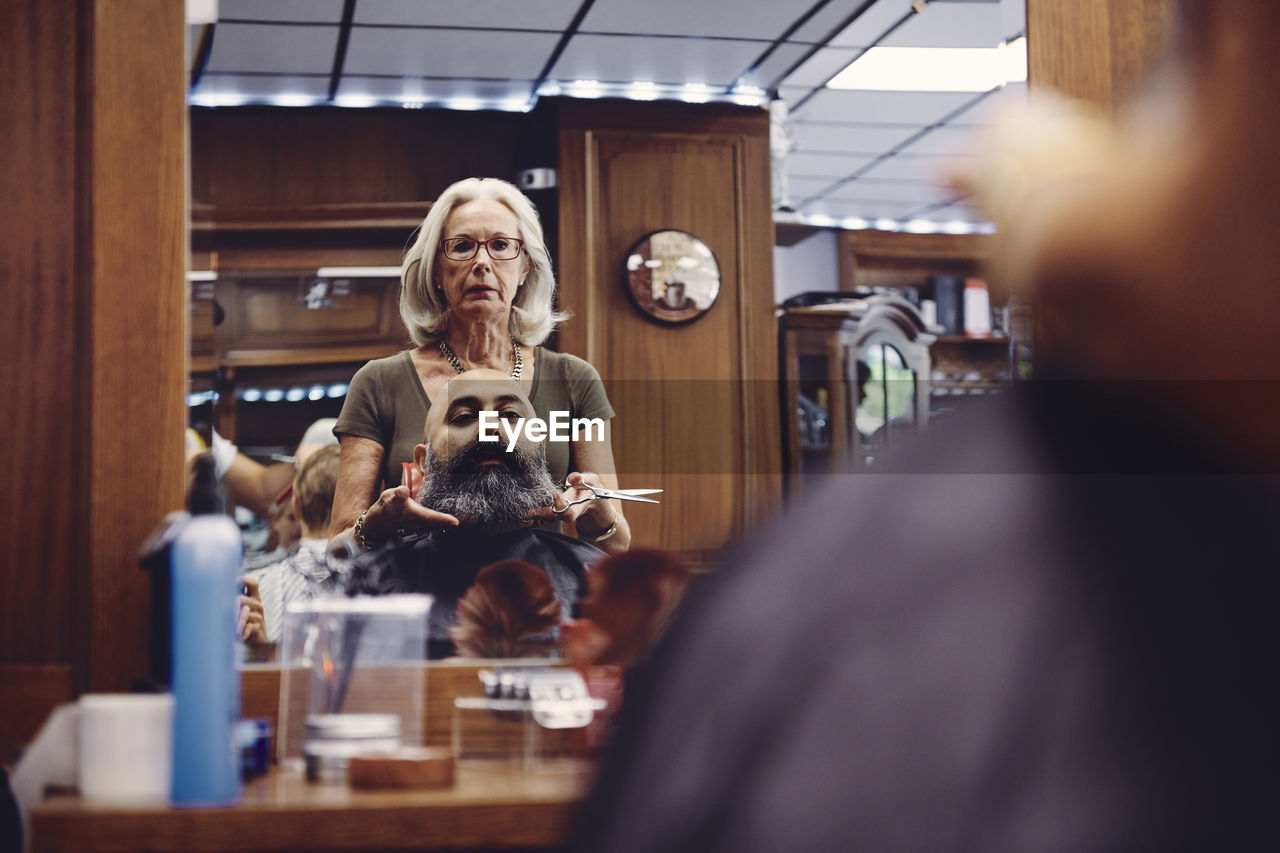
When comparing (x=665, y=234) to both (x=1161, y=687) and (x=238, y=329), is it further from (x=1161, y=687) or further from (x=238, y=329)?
(x=1161, y=687)

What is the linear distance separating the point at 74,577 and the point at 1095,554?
54.0 inches

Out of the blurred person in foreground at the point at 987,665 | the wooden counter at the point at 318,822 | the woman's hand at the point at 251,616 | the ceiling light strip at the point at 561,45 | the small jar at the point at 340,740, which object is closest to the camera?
the blurred person in foreground at the point at 987,665

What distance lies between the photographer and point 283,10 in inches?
59.6

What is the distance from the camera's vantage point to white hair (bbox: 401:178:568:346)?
1.51 m

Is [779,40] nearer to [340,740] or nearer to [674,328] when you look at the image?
[674,328]

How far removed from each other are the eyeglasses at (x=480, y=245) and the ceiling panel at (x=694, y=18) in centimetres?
37

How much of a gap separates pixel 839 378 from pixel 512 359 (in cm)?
52

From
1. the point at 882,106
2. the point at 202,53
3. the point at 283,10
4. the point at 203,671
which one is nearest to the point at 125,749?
the point at 203,671

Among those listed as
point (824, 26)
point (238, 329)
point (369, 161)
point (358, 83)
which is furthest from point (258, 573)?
point (824, 26)

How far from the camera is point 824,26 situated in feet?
5.56

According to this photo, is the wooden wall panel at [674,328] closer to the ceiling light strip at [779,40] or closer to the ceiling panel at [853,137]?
the ceiling light strip at [779,40]

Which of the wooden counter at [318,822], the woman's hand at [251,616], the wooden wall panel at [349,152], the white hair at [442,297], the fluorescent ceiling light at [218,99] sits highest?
the fluorescent ceiling light at [218,99]

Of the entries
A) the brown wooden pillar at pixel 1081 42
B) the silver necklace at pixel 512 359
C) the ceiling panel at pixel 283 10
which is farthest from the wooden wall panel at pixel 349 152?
the brown wooden pillar at pixel 1081 42

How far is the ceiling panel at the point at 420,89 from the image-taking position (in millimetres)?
1543
